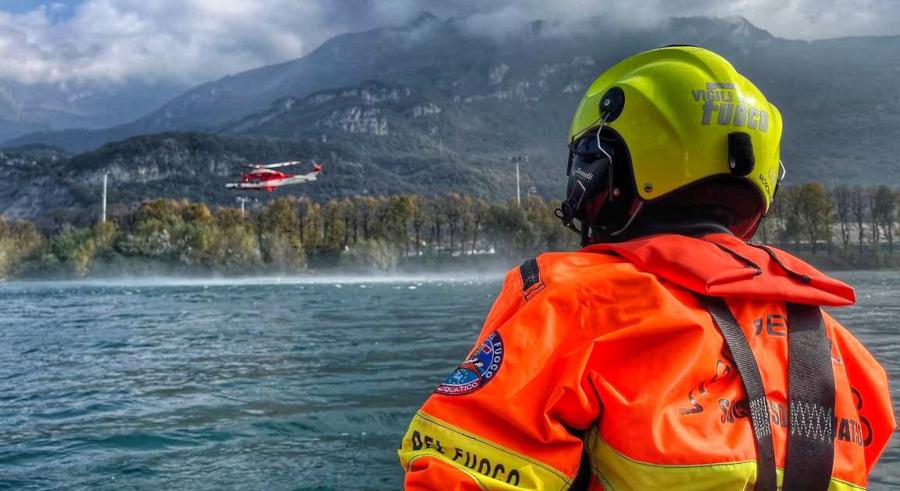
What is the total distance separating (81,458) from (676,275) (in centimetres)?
664

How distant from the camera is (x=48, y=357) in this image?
1522 cm

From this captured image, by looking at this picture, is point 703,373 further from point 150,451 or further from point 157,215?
point 157,215

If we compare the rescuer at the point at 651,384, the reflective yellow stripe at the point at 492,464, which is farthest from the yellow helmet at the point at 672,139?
the reflective yellow stripe at the point at 492,464

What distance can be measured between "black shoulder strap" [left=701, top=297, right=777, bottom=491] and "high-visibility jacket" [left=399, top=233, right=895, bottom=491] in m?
0.02

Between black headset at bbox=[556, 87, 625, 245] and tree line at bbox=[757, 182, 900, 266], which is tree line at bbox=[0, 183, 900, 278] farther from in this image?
black headset at bbox=[556, 87, 625, 245]

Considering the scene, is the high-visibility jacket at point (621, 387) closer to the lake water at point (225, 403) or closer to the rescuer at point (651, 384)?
the rescuer at point (651, 384)

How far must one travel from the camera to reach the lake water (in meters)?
6.28

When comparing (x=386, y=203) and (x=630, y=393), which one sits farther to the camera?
(x=386, y=203)

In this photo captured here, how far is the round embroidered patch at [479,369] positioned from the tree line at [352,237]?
100815mm

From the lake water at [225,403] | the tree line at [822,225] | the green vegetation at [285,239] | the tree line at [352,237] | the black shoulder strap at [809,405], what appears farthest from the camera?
the green vegetation at [285,239]

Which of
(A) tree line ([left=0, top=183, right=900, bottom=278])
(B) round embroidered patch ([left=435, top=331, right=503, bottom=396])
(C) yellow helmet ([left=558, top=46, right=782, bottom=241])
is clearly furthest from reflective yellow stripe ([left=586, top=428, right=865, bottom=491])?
(A) tree line ([left=0, top=183, right=900, bottom=278])

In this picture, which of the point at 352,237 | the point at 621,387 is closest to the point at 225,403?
the point at 621,387

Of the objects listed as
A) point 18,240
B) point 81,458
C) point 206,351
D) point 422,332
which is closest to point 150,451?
point 81,458

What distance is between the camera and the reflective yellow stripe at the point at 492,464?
1.87 m
